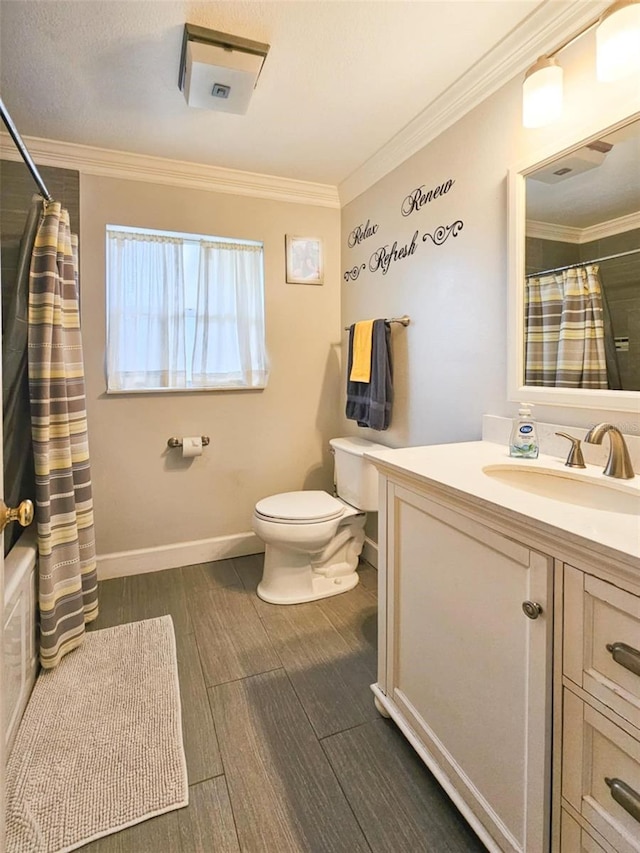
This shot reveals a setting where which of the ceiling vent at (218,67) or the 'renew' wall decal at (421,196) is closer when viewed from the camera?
the ceiling vent at (218,67)

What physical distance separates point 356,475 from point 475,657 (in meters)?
1.29

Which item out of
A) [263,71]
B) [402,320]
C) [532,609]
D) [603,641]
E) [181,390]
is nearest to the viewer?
[603,641]

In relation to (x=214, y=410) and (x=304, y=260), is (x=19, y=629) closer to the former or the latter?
(x=214, y=410)

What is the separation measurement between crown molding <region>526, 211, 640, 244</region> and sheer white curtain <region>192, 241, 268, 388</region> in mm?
1558

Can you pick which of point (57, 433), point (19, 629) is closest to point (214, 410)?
point (57, 433)

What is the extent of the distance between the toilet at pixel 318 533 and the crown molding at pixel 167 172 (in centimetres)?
152

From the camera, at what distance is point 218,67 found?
→ 149 centimetres

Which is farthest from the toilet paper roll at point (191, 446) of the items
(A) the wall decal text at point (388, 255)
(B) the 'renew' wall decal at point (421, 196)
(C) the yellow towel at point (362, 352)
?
(B) the 'renew' wall decal at point (421, 196)

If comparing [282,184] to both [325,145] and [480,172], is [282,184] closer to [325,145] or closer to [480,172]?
[325,145]

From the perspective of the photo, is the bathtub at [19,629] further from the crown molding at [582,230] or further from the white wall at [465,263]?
the crown molding at [582,230]

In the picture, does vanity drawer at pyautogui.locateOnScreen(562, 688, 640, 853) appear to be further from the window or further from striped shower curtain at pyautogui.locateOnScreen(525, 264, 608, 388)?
the window

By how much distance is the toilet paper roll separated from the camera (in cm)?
244

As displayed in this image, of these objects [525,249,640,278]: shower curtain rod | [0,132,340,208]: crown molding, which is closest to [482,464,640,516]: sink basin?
[525,249,640,278]: shower curtain rod

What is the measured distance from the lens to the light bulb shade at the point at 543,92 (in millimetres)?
1258
